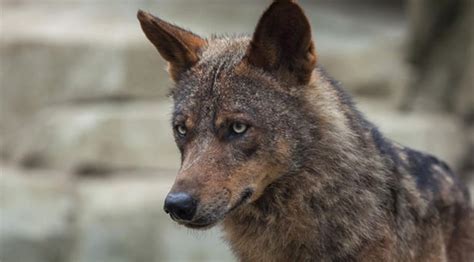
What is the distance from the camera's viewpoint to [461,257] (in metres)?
5.77

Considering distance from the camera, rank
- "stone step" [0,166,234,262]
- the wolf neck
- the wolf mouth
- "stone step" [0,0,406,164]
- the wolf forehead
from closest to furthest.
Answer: the wolf mouth
the wolf forehead
the wolf neck
"stone step" [0,166,234,262]
"stone step" [0,0,406,164]

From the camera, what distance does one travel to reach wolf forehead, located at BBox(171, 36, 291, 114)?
4781mm

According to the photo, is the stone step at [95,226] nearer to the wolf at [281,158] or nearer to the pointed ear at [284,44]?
the wolf at [281,158]

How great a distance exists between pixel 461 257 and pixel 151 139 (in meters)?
5.79

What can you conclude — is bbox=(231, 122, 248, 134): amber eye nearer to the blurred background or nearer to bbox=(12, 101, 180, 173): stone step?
the blurred background

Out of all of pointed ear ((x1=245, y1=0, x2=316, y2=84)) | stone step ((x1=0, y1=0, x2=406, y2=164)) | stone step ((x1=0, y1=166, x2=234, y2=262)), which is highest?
pointed ear ((x1=245, y1=0, x2=316, y2=84))

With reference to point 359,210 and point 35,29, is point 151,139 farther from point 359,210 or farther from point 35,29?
point 359,210

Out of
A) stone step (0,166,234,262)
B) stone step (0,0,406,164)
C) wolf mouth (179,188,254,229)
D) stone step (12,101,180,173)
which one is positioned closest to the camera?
wolf mouth (179,188,254,229)

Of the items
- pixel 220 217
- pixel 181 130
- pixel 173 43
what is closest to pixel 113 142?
pixel 173 43

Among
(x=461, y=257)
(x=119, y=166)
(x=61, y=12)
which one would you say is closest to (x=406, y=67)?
(x=119, y=166)

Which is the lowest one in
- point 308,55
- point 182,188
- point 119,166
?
point 119,166

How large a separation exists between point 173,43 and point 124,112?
5985 mm

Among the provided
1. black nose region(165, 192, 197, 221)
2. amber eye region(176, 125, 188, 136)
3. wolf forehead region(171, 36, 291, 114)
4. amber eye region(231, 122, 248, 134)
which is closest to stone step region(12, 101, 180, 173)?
wolf forehead region(171, 36, 291, 114)

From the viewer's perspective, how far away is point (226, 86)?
4.83m
